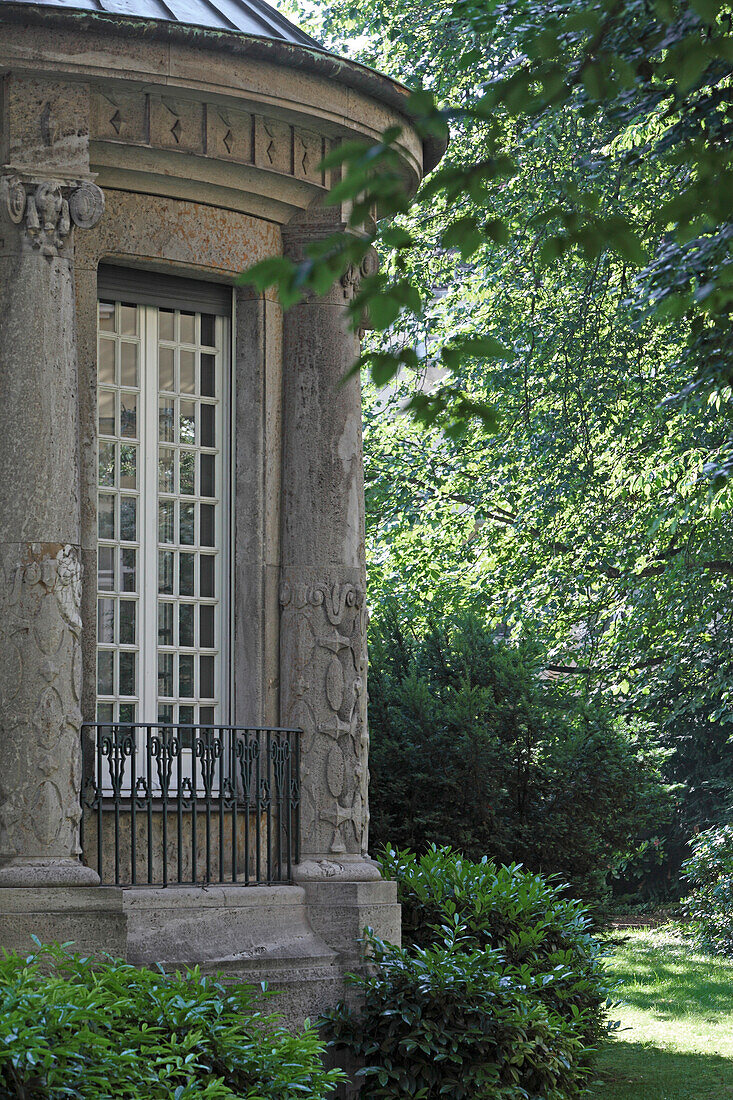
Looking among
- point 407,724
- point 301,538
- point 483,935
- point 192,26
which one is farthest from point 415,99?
point 407,724

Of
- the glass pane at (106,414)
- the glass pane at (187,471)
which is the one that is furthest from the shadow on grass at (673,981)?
the glass pane at (106,414)

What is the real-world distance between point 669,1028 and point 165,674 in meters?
7.88

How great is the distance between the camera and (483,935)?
34.0 ft

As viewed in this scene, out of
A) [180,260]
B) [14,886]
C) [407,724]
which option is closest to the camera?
[14,886]

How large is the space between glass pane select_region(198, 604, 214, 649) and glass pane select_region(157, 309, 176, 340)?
177 centimetres

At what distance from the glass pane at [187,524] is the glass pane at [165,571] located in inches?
5.1

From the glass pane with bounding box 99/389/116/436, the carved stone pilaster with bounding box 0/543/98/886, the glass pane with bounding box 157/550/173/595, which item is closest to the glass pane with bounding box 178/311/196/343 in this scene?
the glass pane with bounding box 99/389/116/436

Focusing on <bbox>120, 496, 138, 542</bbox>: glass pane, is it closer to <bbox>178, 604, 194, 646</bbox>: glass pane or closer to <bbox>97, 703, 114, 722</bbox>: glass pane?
<bbox>178, 604, 194, 646</bbox>: glass pane

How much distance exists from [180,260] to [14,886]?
3954 millimetres

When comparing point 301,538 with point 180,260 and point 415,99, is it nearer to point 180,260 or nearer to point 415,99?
point 180,260

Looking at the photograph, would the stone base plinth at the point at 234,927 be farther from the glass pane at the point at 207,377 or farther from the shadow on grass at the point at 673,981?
the shadow on grass at the point at 673,981

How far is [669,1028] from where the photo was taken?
15.0 meters

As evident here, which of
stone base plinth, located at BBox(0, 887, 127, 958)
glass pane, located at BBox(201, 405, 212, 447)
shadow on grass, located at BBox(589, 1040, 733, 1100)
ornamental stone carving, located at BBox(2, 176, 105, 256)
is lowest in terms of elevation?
shadow on grass, located at BBox(589, 1040, 733, 1100)

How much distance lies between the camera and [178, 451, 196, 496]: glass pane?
32.3ft
